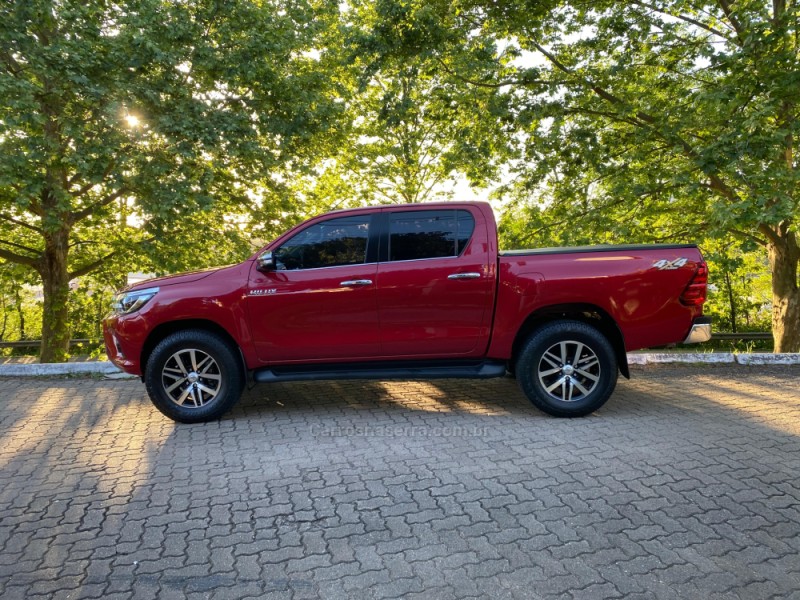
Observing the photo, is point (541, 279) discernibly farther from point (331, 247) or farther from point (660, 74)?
point (660, 74)

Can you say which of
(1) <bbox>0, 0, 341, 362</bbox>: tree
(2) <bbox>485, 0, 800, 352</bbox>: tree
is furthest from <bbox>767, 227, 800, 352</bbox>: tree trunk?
(1) <bbox>0, 0, 341, 362</bbox>: tree

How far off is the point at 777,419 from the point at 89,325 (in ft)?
57.1

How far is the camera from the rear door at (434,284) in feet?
16.8

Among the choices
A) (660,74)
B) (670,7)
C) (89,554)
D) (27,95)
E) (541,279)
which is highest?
(670,7)

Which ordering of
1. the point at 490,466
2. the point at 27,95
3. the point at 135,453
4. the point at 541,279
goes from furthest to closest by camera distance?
1. the point at 27,95
2. the point at 541,279
3. the point at 135,453
4. the point at 490,466

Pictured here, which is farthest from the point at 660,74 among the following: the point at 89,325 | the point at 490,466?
the point at 89,325

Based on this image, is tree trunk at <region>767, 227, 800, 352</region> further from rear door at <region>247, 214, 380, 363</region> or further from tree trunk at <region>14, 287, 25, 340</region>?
tree trunk at <region>14, 287, 25, 340</region>

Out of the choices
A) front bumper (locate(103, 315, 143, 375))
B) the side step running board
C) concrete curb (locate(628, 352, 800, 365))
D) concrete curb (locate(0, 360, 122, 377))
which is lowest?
concrete curb (locate(0, 360, 122, 377))

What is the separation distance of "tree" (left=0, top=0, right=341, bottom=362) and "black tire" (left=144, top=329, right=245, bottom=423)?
4.77 metres

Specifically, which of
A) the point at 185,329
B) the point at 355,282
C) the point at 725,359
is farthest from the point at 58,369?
the point at 725,359

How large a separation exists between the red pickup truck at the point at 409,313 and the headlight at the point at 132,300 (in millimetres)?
15

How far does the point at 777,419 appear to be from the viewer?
509 cm

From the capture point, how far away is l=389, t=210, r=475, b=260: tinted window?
5.23 m

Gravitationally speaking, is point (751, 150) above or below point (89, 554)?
above
